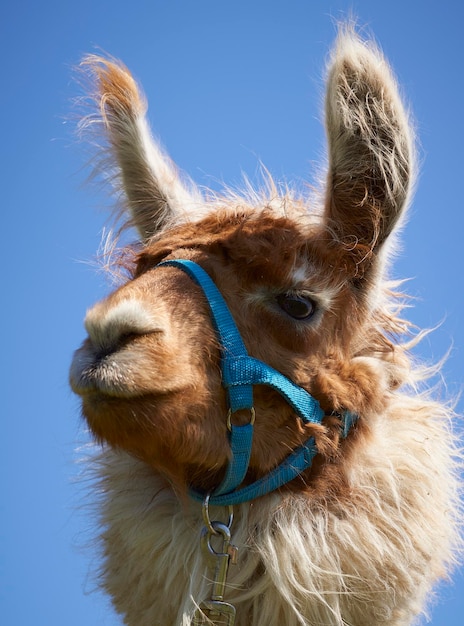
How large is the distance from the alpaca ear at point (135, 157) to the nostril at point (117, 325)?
110 cm

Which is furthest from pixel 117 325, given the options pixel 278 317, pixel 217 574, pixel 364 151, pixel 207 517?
pixel 364 151

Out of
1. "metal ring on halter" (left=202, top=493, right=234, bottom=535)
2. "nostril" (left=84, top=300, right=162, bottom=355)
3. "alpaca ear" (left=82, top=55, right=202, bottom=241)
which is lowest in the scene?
"metal ring on halter" (left=202, top=493, right=234, bottom=535)

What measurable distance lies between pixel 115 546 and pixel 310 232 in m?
1.45

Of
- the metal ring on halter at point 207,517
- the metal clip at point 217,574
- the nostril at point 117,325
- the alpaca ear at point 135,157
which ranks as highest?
the alpaca ear at point 135,157

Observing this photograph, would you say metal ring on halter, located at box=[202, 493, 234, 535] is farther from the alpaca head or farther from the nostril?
the nostril

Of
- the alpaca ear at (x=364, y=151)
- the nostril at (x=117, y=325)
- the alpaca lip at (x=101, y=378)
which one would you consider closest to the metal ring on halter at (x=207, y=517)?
the alpaca lip at (x=101, y=378)

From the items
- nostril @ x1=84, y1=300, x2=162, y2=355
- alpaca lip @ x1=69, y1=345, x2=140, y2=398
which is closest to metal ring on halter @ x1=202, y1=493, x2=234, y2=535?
alpaca lip @ x1=69, y1=345, x2=140, y2=398

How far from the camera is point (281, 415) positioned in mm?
2971

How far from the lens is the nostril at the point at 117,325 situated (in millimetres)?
2605

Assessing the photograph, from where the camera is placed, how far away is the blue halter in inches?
113

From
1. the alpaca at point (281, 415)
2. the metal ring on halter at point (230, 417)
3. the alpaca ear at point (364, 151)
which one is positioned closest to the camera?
the alpaca at point (281, 415)

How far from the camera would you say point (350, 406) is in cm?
305

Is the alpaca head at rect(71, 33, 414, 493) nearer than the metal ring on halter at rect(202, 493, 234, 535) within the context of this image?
Yes

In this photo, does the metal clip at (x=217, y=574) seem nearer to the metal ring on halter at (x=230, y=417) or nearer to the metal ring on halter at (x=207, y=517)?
the metal ring on halter at (x=207, y=517)
